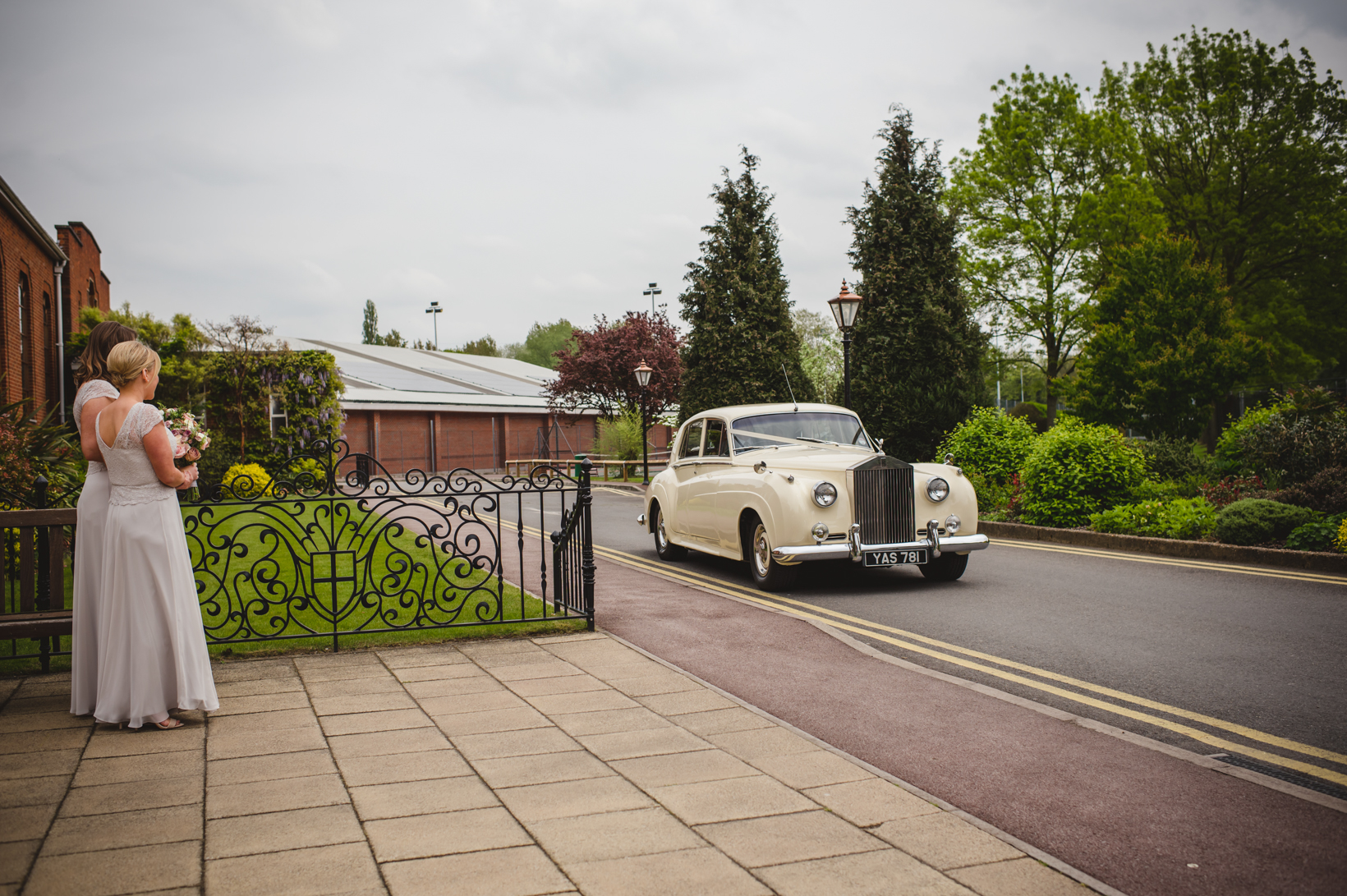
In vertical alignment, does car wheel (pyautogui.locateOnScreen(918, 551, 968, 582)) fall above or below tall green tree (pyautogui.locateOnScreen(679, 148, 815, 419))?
below

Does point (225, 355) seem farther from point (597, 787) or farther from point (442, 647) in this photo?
point (597, 787)

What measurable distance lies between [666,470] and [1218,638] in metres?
6.89

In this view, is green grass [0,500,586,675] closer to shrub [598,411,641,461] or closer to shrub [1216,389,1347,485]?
shrub [1216,389,1347,485]

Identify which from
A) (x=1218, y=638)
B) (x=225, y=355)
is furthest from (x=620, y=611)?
(x=225, y=355)

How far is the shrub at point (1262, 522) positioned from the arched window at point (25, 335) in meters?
25.0

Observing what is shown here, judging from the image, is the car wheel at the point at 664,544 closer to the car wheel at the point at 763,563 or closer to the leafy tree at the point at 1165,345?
the car wheel at the point at 763,563

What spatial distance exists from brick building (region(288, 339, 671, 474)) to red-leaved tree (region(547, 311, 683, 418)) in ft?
16.9

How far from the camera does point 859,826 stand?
3352mm

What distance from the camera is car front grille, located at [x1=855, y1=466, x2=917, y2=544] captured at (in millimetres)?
9047

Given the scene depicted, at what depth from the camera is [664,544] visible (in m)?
12.2

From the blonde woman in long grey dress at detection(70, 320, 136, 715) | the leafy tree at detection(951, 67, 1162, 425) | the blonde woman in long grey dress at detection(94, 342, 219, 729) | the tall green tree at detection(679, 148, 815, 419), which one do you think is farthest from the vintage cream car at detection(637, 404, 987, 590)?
the leafy tree at detection(951, 67, 1162, 425)

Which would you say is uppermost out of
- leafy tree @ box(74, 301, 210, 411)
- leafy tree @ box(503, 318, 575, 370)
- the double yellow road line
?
leafy tree @ box(503, 318, 575, 370)

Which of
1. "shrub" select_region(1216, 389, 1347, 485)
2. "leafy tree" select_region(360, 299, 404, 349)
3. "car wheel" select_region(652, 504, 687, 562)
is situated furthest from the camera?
"leafy tree" select_region(360, 299, 404, 349)

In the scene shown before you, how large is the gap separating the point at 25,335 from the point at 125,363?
23.0 meters
